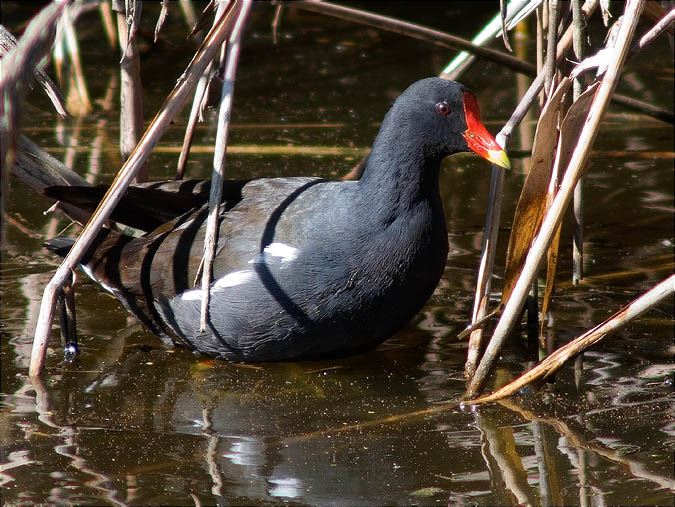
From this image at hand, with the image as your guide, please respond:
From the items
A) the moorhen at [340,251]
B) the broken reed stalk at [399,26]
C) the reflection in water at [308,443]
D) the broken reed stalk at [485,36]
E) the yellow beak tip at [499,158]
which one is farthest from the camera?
the broken reed stalk at [399,26]

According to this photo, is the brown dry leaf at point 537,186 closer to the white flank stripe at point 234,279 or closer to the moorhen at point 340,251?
the moorhen at point 340,251

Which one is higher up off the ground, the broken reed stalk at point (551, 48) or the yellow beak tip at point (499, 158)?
the broken reed stalk at point (551, 48)

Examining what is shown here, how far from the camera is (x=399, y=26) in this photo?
4.21m

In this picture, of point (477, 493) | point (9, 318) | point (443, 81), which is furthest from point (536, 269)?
point (9, 318)

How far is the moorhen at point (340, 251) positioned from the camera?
3629mm

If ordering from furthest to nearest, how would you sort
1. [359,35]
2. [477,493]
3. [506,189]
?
[359,35] < [506,189] < [477,493]

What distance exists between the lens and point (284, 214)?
150 inches

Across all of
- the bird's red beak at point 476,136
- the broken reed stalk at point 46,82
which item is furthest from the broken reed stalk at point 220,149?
the bird's red beak at point 476,136

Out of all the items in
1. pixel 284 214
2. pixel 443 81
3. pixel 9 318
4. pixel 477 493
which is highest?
pixel 443 81

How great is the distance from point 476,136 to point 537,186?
0.35 metres

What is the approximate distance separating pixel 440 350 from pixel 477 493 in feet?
3.82

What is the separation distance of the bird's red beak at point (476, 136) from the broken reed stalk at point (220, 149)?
83 centimetres

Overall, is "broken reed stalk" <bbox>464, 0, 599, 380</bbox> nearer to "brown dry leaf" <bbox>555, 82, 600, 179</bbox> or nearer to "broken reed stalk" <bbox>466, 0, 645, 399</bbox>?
"brown dry leaf" <bbox>555, 82, 600, 179</bbox>

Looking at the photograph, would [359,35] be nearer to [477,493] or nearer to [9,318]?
[9,318]
